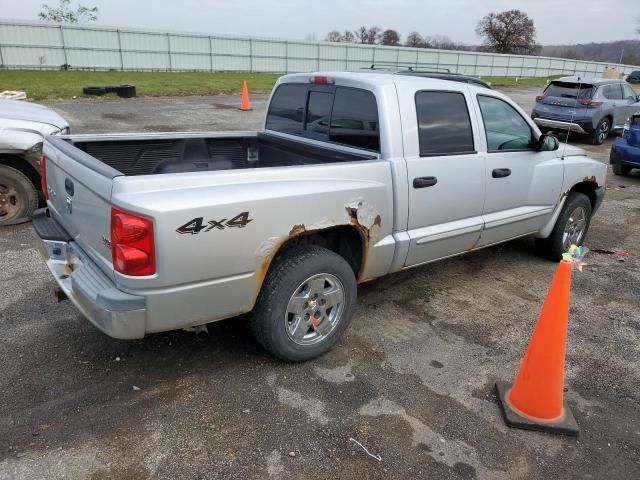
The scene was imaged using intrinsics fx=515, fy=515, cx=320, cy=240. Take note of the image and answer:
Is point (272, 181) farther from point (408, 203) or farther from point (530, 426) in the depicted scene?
point (530, 426)

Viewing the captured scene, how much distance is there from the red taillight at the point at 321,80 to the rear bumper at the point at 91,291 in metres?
2.17

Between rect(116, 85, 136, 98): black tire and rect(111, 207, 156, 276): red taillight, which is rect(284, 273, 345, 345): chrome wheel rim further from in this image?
rect(116, 85, 136, 98): black tire

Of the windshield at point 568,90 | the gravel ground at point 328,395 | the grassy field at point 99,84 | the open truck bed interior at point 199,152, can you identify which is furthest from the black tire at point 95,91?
the open truck bed interior at point 199,152

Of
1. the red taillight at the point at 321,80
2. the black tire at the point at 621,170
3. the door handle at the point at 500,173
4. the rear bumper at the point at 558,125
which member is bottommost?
the black tire at the point at 621,170

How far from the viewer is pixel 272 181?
2955mm

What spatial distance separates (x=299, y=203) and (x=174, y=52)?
1264 inches

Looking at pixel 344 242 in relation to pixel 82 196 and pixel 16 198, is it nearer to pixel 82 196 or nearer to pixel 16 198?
pixel 82 196

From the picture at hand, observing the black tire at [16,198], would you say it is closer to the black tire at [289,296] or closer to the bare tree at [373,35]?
the black tire at [289,296]

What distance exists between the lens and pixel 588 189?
18.3ft

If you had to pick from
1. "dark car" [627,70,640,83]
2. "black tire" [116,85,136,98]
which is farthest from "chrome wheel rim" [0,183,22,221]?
"dark car" [627,70,640,83]

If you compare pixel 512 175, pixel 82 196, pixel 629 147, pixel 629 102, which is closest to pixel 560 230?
pixel 512 175

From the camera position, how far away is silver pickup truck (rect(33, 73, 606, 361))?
8.65 ft

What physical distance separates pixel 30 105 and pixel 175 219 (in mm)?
5492

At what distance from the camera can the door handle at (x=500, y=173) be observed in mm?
4273
